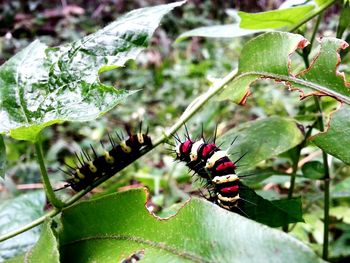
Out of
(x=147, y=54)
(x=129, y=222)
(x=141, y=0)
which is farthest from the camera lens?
(x=141, y=0)

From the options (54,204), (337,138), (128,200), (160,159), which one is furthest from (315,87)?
(160,159)

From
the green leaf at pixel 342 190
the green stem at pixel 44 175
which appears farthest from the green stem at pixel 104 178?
the green leaf at pixel 342 190

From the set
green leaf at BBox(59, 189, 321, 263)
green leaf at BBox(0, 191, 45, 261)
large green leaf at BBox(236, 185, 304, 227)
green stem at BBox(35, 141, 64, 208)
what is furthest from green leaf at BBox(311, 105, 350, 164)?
green leaf at BBox(0, 191, 45, 261)

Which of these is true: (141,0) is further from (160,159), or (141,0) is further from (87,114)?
(87,114)

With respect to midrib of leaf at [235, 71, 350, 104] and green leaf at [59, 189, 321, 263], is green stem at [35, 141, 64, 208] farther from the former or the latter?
midrib of leaf at [235, 71, 350, 104]

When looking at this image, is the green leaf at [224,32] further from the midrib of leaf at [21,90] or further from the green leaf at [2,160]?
the green leaf at [2,160]

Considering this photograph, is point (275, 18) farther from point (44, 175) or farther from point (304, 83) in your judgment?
point (44, 175)

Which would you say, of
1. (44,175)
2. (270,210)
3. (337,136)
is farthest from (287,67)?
(44,175)
